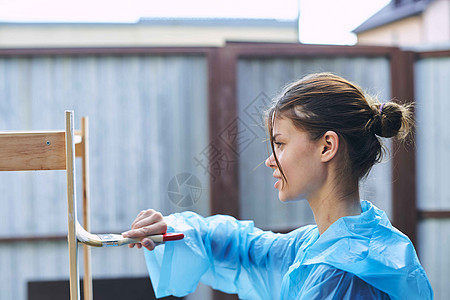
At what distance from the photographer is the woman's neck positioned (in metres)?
1.05

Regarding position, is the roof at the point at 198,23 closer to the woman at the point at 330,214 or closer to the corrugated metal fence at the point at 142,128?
the corrugated metal fence at the point at 142,128

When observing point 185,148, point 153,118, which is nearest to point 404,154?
point 185,148

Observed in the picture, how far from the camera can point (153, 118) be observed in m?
2.37

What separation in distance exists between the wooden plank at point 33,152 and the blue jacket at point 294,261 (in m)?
0.39

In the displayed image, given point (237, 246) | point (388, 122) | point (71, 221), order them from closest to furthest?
point (71, 221), point (388, 122), point (237, 246)

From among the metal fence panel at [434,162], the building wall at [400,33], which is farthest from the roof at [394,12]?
the metal fence panel at [434,162]

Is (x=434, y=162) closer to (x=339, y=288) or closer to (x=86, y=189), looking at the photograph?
(x=339, y=288)

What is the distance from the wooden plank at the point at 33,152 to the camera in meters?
0.98

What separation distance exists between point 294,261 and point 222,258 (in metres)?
0.27

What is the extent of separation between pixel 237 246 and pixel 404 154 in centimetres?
154

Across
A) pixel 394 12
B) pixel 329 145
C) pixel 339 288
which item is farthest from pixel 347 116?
pixel 394 12

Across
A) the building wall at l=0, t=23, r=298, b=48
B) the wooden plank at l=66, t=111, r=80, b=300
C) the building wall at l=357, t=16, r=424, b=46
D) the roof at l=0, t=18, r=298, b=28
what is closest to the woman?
the wooden plank at l=66, t=111, r=80, b=300

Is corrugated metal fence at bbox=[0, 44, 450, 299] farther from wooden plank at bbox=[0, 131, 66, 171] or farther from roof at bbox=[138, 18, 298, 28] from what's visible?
roof at bbox=[138, 18, 298, 28]

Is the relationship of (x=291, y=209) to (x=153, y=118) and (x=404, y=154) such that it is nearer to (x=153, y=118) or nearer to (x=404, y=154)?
(x=404, y=154)
